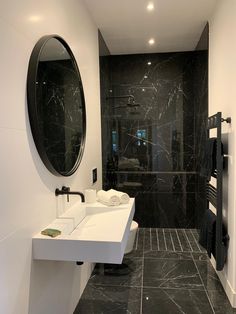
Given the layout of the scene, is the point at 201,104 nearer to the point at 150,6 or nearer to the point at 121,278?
the point at 150,6

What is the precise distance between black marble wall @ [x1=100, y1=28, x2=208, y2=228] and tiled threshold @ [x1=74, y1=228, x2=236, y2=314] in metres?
0.84

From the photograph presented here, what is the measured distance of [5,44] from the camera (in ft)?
4.01

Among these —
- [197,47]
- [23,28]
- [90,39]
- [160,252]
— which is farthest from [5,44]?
[197,47]

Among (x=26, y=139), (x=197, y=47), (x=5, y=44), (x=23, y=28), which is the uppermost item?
(x=197, y=47)

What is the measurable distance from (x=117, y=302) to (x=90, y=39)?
2.60m

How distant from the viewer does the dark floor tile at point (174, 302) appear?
7.00ft

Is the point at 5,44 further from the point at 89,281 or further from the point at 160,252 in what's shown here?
the point at 160,252

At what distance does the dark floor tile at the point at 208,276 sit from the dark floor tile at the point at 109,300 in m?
0.67

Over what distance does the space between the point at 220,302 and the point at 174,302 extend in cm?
39

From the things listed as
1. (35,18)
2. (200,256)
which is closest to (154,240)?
(200,256)

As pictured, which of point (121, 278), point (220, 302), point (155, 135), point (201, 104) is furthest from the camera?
point (155, 135)

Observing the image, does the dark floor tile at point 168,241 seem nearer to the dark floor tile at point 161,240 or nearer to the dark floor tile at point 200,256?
the dark floor tile at point 161,240

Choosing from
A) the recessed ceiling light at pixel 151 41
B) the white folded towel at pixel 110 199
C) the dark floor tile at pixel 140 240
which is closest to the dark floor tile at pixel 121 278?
the dark floor tile at pixel 140 240

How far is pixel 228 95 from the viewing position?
2.29 meters
